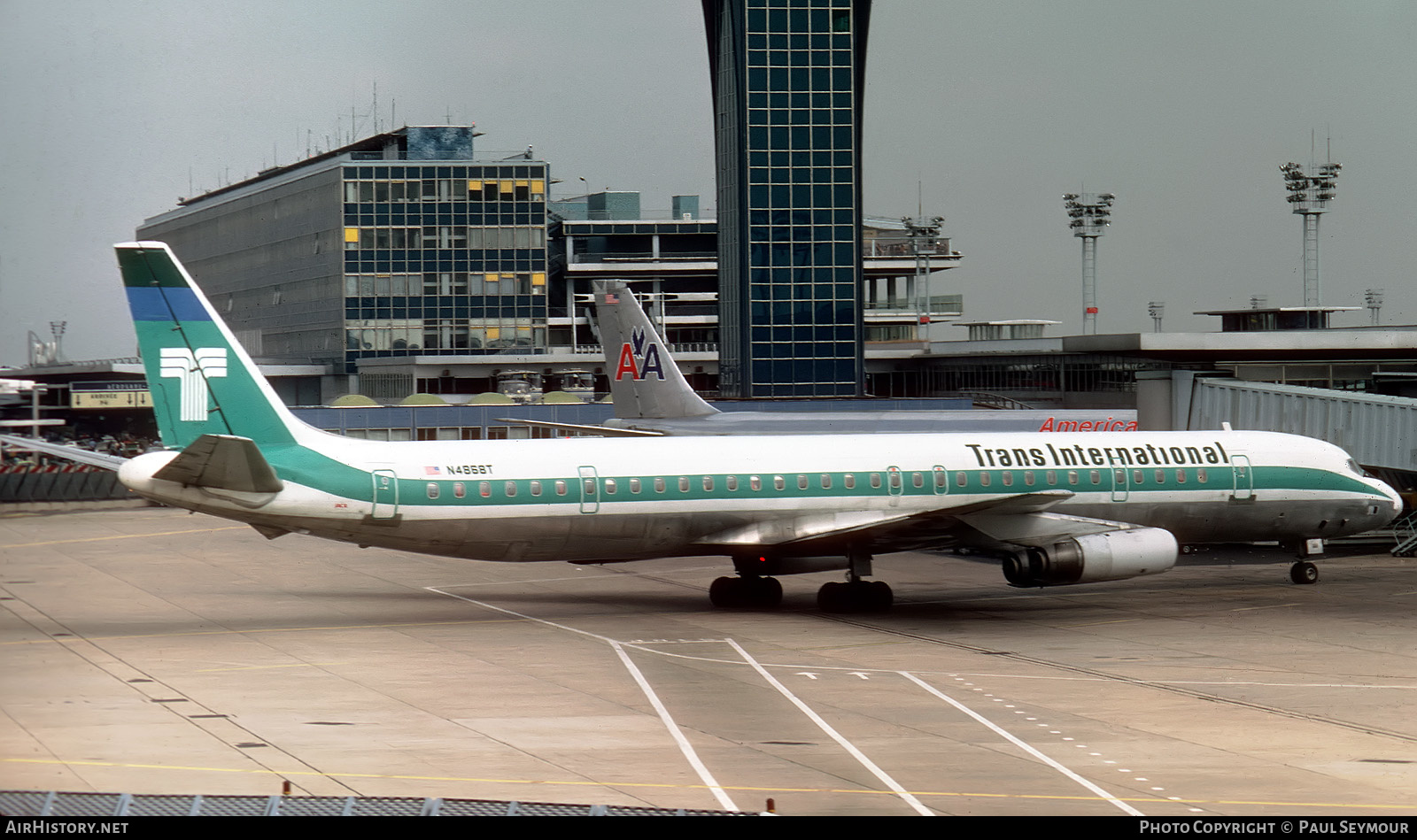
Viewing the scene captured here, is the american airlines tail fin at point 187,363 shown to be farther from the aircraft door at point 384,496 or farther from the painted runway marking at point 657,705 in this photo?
the painted runway marking at point 657,705

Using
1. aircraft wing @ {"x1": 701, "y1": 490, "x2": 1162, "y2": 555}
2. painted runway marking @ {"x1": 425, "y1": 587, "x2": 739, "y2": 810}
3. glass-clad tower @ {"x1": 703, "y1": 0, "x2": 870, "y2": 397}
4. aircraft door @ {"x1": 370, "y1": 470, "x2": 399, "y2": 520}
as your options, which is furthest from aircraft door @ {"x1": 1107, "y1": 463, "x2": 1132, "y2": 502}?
glass-clad tower @ {"x1": 703, "y1": 0, "x2": 870, "y2": 397}

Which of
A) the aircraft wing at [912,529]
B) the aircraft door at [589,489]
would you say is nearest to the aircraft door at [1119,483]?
the aircraft wing at [912,529]

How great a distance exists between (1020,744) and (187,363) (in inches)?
715

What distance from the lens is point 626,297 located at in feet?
191

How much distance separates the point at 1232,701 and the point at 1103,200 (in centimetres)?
12063

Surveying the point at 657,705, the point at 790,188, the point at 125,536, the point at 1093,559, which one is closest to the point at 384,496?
the point at 657,705

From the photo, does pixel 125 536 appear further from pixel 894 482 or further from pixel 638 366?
pixel 894 482

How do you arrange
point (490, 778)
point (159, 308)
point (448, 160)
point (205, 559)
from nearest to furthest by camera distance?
point (490, 778)
point (159, 308)
point (205, 559)
point (448, 160)

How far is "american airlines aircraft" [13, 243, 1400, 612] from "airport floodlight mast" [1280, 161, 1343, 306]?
77636 millimetres

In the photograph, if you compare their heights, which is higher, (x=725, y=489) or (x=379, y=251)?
(x=379, y=251)

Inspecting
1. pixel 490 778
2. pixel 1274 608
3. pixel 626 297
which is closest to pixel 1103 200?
pixel 626 297

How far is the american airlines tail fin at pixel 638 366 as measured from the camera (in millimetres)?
57250

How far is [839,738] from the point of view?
20047 millimetres
